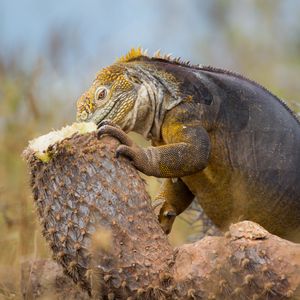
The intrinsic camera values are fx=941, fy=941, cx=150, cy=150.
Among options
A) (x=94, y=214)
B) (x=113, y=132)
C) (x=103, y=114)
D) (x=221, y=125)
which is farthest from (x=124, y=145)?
(x=221, y=125)

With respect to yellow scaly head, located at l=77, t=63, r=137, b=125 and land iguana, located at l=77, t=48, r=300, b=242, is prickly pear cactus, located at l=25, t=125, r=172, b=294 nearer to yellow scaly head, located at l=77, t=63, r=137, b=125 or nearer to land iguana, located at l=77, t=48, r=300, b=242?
yellow scaly head, located at l=77, t=63, r=137, b=125

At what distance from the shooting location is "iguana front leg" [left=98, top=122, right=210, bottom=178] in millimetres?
5059

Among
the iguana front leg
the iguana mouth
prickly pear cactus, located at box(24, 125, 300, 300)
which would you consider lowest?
prickly pear cactus, located at box(24, 125, 300, 300)

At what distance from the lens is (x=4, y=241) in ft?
20.7

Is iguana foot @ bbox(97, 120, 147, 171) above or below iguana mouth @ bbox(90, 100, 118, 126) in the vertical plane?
below

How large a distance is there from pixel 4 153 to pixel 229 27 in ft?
25.4

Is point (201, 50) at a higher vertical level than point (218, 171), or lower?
higher

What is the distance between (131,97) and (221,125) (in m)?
0.61

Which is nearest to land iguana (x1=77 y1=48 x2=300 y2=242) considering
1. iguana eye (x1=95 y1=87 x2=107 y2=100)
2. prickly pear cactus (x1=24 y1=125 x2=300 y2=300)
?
iguana eye (x1=95 y1=87 x2=107 y2=100)

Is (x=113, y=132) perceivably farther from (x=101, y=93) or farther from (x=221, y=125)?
(x=221, y=125)

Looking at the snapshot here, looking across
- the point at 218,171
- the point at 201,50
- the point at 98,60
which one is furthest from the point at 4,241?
the point at 201,50

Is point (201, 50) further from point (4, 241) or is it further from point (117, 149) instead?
point (117, 149)

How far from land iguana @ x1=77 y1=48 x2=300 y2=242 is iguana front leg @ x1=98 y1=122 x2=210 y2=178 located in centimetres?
5

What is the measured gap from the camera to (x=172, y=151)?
18.0 feet
